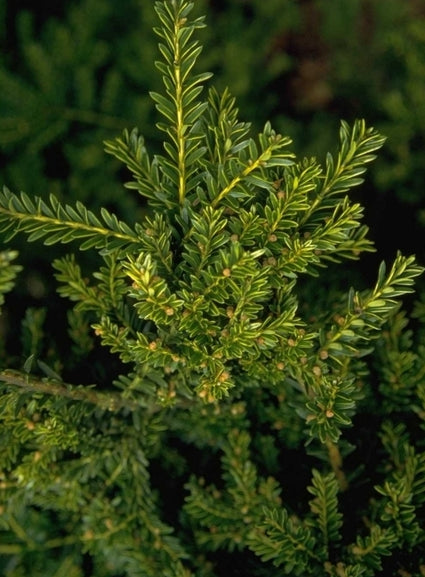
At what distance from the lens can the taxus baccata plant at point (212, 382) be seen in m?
0.78

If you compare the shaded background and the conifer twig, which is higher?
the shaded background

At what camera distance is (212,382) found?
0.79 m

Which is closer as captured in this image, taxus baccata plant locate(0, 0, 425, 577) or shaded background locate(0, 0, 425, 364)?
taxus baccata plant locate(0, 0, 425, 577)

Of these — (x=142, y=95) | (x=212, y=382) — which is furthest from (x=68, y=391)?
(x=142, y=95)

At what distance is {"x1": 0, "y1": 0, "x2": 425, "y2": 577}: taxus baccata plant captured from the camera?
0.78 meters

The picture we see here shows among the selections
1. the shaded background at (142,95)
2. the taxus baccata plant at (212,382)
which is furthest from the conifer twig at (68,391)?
the shaded background at (142,95)

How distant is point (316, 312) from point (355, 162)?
0.92 feet

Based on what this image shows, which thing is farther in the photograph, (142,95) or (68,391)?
(142,95)

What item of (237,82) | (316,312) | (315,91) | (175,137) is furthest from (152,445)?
(315,91)

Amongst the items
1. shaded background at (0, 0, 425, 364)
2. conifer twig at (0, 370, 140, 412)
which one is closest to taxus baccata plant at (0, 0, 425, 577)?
conifer twig at (0, 370, 140, 412)

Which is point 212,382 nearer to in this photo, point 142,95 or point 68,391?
point 68,391

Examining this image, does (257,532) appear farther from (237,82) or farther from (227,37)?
(227,37)

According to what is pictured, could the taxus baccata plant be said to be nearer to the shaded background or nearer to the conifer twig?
the conifer twig

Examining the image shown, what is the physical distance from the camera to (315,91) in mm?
1864
